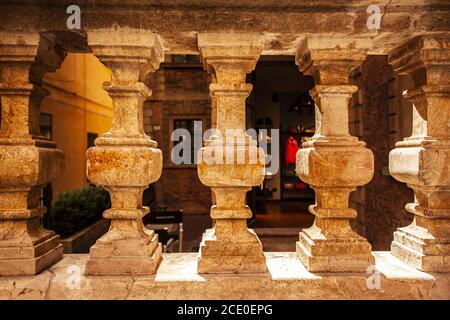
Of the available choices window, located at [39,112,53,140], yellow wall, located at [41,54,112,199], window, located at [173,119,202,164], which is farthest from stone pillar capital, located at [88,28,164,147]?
window, located at [173,119,202,164]

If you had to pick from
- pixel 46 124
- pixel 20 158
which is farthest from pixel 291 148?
pixel 20 158

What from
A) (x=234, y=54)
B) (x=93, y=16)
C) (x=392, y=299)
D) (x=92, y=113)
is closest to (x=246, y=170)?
(x=234, y=54)

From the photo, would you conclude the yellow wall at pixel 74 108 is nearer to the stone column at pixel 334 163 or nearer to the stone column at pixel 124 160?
the stone column at pixel 124 160

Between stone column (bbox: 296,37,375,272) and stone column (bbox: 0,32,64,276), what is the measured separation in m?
1.27

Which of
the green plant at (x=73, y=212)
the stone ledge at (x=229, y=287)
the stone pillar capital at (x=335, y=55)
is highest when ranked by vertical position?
the stone pillar capital at (x=335, y=55)

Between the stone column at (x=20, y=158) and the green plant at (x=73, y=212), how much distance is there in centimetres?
381

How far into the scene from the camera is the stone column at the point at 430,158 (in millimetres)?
1449

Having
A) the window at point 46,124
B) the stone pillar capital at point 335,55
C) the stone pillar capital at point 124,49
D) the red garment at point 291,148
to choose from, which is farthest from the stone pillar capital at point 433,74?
the red garment at point 291,148

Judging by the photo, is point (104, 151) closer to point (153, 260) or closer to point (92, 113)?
point (153, 260)

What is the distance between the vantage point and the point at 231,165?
4.63 ft

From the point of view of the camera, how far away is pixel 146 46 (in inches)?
57.3

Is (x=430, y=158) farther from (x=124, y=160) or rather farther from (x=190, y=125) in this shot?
(x=190, y=125)

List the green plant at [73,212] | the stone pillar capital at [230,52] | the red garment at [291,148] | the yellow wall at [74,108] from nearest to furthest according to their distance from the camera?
the stone pillar capital at [230,52] → the green plant at [73,212] → the yellow wall at [74,108] → the red garment at [291,148]
